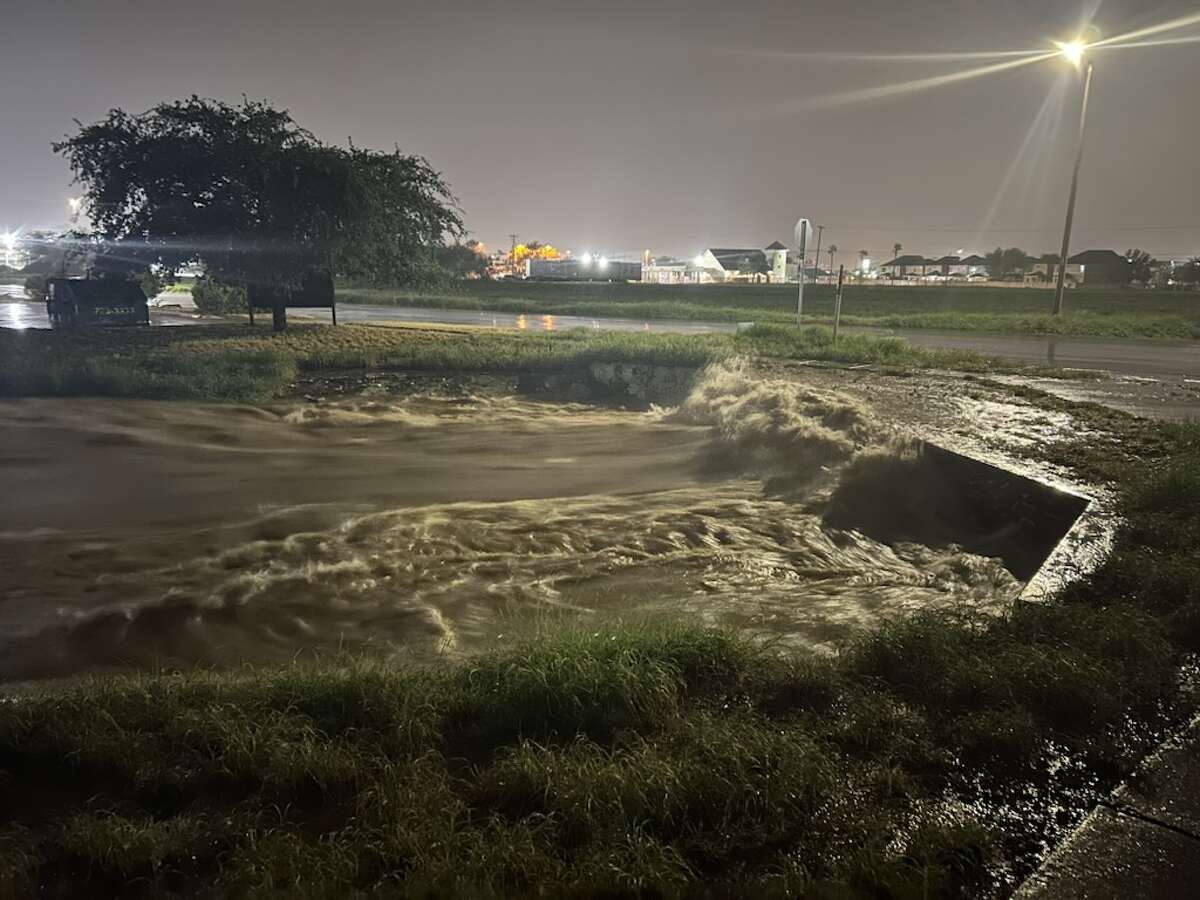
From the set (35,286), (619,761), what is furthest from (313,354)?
(35,286)

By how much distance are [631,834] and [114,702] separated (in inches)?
111

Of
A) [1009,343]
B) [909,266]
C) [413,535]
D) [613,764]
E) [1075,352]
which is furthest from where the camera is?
[909,266]

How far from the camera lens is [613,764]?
133 inches

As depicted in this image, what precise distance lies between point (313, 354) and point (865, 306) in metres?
43.0

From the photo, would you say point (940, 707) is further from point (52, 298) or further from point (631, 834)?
point (52, 298)

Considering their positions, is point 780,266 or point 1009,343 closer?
point 1009,343

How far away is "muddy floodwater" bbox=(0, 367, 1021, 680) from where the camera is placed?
6.19m

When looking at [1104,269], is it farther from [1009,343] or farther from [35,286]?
[35,286]

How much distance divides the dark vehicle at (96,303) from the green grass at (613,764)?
21.0m

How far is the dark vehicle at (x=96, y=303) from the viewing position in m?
22.1

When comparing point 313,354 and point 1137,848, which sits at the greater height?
point 313,354

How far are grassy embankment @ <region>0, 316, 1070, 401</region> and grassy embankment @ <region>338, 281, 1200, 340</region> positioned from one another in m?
5.11

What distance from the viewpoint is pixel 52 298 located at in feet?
74.2

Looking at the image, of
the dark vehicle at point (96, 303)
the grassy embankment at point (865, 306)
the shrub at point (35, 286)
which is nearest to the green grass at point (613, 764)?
the dark vehicle at point (96, 303)
